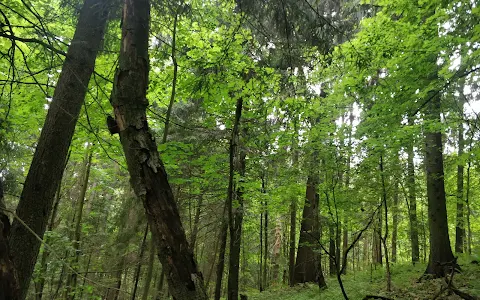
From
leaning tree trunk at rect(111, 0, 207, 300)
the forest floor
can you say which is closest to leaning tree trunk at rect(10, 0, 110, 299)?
leaning tree trunk at rect(111, 0, 207, 300)

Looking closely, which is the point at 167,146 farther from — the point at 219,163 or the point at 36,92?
the point at 36,92

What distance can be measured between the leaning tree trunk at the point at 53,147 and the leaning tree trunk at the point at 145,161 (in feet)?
3.86

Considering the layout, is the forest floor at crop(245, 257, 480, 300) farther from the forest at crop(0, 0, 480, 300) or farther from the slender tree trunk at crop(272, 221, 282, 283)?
the slender tree trunk at crop(272, 221, 282, 283)

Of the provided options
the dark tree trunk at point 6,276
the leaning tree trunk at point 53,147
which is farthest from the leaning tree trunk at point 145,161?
the leaning tree trunk at point 53,147

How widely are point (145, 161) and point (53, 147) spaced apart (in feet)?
6.92

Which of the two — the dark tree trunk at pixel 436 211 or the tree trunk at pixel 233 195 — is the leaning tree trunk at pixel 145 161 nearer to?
the tree trunk at pixel 233 195

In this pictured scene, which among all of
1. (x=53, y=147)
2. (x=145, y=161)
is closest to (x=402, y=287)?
(x=145, y=161)

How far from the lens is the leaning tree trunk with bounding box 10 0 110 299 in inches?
132

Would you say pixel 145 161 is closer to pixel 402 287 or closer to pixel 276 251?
pixel 402 287

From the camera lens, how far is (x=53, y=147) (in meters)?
3.70

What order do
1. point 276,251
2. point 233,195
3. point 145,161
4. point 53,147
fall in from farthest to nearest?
point 276,251
point 233,195
point 53,147
point 145,161

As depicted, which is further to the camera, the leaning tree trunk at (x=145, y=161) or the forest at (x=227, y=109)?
the forest at (x=227, y=109)

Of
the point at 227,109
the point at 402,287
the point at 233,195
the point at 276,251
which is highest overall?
the point at 227,109

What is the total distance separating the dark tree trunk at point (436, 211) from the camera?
8133mm
